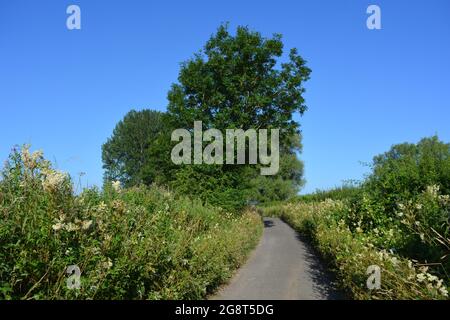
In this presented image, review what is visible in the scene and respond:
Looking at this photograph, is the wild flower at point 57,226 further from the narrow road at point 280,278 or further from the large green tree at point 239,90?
the large green tree at point 239,90

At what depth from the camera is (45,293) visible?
5.82m

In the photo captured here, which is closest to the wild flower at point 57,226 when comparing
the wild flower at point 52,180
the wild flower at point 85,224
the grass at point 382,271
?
the wild flower at point 85,224

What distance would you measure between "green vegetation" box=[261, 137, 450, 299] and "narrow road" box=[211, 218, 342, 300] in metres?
0.63

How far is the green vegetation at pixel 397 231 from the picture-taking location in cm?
760

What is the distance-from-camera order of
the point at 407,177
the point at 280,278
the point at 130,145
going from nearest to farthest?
the point at 280,278 < the point at 407,177 < the point at 130,145

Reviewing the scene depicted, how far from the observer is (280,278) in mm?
12328

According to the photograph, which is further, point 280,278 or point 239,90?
point 239,90

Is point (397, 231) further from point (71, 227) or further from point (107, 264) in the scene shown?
point (71, 227)

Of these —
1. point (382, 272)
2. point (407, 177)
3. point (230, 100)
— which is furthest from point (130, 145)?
point (382, 272)

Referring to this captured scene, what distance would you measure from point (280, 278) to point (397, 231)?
3.67 metres

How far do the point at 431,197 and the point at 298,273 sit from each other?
4754 millimetres

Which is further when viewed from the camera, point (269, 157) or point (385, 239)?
point (269, 157)
